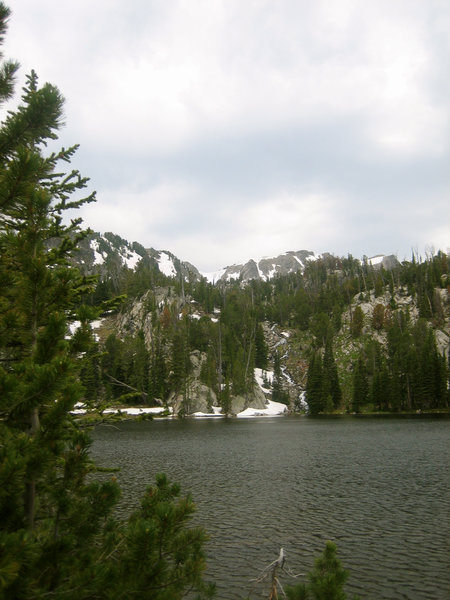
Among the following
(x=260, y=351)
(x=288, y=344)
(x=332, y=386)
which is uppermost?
(x=288, y=344)

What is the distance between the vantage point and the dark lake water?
13516mm

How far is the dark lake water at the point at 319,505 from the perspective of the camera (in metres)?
13.5

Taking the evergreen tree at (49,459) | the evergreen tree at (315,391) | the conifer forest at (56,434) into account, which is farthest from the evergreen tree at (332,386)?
the evergreen tree at (49,459)

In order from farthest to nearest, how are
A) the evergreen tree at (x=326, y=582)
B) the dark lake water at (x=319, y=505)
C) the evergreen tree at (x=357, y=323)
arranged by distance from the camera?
the evergreen tree at (x=357, y=323) → the dark lake water at (x=319, y=505) → the evergreen tree at (x=326, y=582)

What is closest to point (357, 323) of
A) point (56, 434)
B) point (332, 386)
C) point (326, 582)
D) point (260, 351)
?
point (332, 386)

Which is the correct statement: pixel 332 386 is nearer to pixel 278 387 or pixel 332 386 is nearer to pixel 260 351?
pixel 278 387

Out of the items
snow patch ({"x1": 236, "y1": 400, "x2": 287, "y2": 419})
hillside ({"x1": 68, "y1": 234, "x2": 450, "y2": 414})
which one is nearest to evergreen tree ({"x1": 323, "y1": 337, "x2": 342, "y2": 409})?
hillside ({"x1": 68, "y1": 234, "x2": 450, "y2": 414})

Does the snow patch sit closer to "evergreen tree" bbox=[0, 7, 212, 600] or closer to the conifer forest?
the conifer forest

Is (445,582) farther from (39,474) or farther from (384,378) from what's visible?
(384,378)

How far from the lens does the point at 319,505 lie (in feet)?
68.8

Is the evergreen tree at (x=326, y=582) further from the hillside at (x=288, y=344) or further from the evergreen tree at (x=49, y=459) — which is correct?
the hillside at (x=288, y=344)

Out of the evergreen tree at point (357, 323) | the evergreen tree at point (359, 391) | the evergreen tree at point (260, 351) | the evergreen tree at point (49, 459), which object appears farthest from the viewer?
the evergreen tree at point (260, 351)

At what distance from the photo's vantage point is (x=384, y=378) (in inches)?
3632

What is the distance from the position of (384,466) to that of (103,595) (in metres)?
30.7
